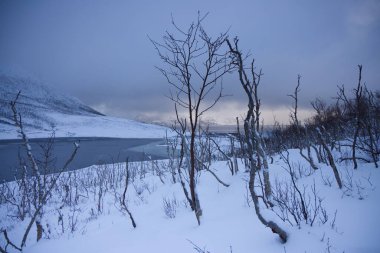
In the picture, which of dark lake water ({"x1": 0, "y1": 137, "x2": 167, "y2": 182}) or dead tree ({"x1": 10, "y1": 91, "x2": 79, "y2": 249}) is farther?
dark lake water ({"x1": 0, "y1": 137, "x2": 167, "y2": 182})

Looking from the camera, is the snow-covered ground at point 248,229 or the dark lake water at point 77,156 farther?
the dark lake water at point 77,156

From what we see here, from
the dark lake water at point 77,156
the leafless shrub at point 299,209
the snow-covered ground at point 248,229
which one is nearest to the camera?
the snow-covered ground at point 248,229

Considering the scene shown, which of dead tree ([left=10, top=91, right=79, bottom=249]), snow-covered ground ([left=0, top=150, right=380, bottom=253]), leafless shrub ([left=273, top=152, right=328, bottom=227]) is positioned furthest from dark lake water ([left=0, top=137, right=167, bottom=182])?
leafless shrub ([left=273, top=152, right=328, bottom=227])

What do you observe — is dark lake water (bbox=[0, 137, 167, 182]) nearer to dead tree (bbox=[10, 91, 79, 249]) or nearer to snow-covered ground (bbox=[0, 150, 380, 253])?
dead tree (bbox=[10, 91, 79, 249])

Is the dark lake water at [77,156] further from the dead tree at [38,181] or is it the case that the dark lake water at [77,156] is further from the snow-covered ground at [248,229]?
the snow-covered ground at [248,229]

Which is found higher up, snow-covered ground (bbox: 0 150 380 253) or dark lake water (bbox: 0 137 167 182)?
snow-covered ground (bbox: 0 150 380 253)

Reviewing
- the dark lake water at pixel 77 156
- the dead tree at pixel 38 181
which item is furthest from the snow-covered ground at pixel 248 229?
the dark lake water at pixel 77 156

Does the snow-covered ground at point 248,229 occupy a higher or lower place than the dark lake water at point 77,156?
higher

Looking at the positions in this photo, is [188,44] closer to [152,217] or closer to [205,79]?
[205,79]

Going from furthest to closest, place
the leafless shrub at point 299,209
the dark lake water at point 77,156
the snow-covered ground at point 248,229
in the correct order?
the dark lake water at point 77,156, the leafless shrub at point 299,209, the snow-covered ground at point 248,229

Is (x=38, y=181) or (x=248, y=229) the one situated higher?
(x=38, y=181)

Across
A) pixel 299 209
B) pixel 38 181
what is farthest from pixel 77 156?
pixel 299 209

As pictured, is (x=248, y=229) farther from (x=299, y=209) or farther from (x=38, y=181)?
(x=38, y=181)

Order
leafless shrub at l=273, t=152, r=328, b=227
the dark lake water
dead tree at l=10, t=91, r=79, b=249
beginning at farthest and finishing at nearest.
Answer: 1. the dark lake water
2. dead tree at l=10, t=91, r=79, b=249
3. leafless shrub at l=273, t=152, r=328, b=227
